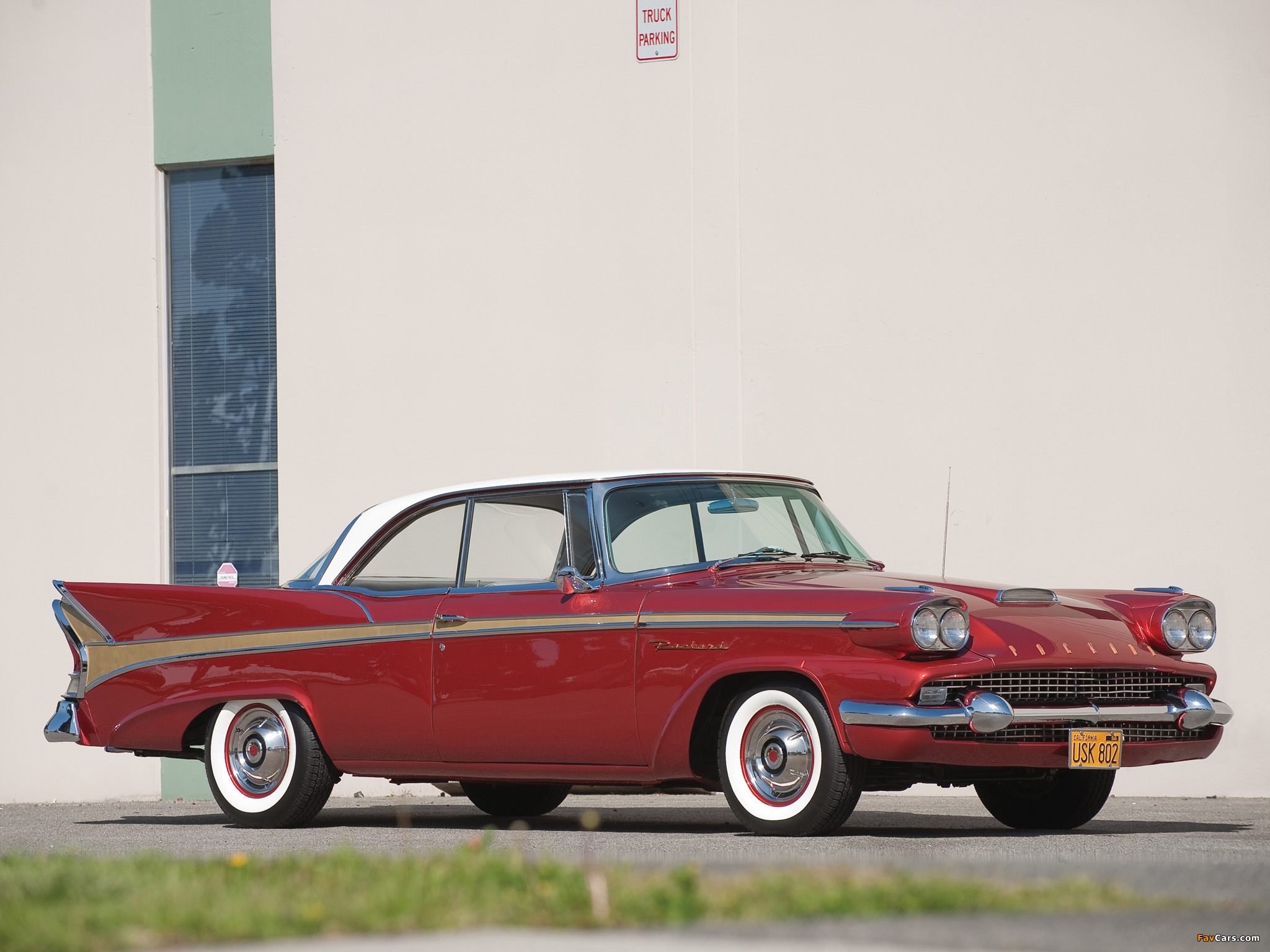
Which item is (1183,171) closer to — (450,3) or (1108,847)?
(450,3)

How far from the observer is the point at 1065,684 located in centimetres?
618

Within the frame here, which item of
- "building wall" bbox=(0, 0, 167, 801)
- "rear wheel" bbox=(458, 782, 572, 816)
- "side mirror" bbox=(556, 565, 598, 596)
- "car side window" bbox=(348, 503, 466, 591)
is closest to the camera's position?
"side mirror" bbox=(556, 565, 598, 596)

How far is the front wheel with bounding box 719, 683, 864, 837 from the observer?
6.06 meters

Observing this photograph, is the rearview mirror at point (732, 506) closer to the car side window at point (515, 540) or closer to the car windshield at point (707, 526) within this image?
the car windshield at point (707, 526)

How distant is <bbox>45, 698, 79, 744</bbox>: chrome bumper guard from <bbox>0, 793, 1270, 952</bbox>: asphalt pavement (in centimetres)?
46

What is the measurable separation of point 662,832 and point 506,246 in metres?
5.99

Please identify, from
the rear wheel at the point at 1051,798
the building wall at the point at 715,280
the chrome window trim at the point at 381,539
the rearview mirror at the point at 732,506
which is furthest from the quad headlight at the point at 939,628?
the building wall at the point at 715,280

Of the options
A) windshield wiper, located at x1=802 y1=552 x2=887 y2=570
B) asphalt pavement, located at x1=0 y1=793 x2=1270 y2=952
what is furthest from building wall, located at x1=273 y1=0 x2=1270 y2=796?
windshield wiper, located at x1=802 y1=552 x2=887 y2=570

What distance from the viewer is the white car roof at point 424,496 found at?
A: 283 inches

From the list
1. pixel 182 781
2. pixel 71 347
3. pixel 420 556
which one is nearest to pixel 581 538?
pixel 420 556

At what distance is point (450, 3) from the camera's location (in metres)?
12.2

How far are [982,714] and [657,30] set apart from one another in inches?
282

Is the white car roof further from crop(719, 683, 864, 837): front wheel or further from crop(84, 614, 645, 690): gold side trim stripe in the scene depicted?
crop(719, 683, 864, 837): front wheel

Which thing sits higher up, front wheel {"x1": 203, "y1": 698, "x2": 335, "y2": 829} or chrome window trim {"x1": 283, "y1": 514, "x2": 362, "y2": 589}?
chrome window trim {"x1": 283, "y1": 514, "x2": 362, "y2": 589}
